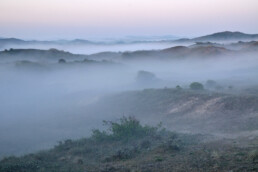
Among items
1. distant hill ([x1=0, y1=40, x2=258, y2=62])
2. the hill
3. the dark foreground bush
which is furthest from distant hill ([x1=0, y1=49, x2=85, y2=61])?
the hill

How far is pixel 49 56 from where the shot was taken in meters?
104

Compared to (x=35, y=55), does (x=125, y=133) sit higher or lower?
lower

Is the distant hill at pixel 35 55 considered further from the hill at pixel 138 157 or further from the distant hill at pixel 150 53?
the hill at pixel 138 157

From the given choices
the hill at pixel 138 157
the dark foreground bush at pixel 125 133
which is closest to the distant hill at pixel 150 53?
the dark foreground bush at pixel 125 133

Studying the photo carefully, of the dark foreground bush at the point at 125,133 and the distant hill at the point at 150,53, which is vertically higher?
the distant hill at the point at 150,53

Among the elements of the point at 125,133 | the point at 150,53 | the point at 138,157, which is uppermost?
the point at 150,53

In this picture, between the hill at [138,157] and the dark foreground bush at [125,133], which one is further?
the dark foreground bush at [125,133]

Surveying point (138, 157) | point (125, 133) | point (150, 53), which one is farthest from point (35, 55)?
point (138, 157)

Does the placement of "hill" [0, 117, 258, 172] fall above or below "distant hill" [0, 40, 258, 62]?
below

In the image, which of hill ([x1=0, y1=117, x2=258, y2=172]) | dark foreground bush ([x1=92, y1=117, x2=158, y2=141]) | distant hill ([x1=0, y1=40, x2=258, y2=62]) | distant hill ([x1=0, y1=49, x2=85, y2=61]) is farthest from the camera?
distant hill ([x1=0, y1=40, x2=258, y2=62])

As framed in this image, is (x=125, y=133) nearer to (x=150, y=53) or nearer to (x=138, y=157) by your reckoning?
(x=138, y=157)

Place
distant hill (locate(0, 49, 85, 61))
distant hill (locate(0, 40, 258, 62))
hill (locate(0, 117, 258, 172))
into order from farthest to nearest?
distant hill (locate(0, 40, 258, 62)), distant hill (locate(0, 49, 85, 61)), hill (locate(0, 117, 258, 172))

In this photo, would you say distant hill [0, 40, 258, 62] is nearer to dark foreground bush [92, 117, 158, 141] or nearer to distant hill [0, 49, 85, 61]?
distant hill [0, 49, 85, 61]

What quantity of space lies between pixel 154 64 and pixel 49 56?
1315 inches
